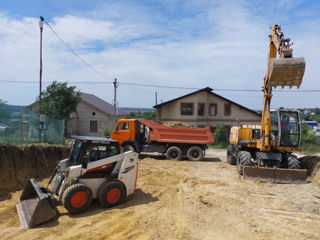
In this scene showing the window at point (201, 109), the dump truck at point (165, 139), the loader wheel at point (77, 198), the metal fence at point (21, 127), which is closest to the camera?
the loader wheel at point (77, 198)

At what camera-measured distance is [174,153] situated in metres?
15.5

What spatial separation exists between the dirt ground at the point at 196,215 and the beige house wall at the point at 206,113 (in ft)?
59.6

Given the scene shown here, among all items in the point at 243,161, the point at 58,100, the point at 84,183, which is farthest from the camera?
the point at 58,100

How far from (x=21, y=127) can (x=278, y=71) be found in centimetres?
1126

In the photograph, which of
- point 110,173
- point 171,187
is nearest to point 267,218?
point 171,187

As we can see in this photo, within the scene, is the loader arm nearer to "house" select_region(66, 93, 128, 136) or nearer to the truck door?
Result: the truck door

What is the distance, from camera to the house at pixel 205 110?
90.1 ft

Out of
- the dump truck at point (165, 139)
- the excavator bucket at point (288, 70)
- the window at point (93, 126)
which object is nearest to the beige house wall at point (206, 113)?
the window at point (93, 126)

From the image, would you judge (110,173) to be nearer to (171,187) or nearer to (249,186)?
(171,187)

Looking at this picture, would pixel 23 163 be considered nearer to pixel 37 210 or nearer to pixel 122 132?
pixel 37 210

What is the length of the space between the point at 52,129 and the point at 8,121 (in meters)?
3.77

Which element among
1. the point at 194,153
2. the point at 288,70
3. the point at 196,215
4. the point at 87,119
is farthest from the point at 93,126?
the point at 196,215

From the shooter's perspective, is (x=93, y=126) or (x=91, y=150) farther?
(x=93, y=126)

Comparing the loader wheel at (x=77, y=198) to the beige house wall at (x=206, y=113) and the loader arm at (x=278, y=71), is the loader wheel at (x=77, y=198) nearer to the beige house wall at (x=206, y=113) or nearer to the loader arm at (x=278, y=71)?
the loader arm at (x=278, y=71)
